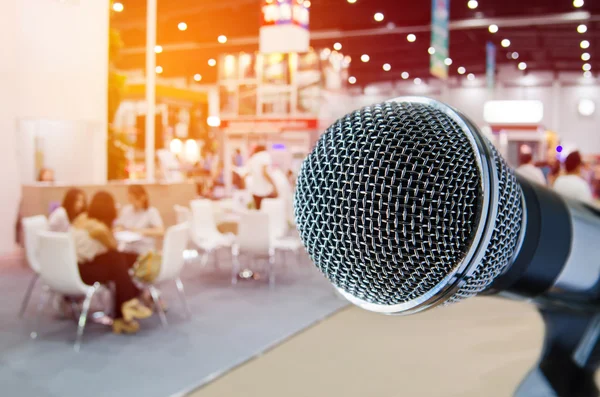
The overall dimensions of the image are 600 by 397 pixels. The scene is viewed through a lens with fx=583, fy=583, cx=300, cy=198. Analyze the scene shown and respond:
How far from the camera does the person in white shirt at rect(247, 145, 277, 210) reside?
8.75 metres

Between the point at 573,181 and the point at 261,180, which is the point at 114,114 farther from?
the point at 573,181

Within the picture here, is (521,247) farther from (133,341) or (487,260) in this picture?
(133,341)

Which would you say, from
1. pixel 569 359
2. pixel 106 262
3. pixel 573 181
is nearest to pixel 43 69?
pixel 106 262

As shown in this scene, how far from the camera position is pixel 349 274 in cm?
64

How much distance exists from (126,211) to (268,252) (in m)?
1.70

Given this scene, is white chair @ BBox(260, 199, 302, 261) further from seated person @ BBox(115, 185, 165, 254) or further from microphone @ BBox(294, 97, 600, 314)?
microphone @ BBox(294, 97, 600, 314)

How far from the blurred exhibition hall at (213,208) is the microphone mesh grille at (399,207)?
0.02 meters

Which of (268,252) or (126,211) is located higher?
(126,211)

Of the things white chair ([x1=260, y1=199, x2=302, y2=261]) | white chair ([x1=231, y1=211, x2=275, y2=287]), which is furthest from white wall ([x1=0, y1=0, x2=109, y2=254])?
white chair ([x1=231, y1=211, x2=275, y2=287])

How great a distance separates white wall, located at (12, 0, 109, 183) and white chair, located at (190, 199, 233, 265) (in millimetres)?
2121

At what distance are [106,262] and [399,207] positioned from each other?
450cm

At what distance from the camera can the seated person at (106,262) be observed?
459 centimetres

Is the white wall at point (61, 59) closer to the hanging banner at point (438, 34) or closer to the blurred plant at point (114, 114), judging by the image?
the blurred plant at point (114, 114)

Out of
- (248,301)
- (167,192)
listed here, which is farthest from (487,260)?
(167,192)
